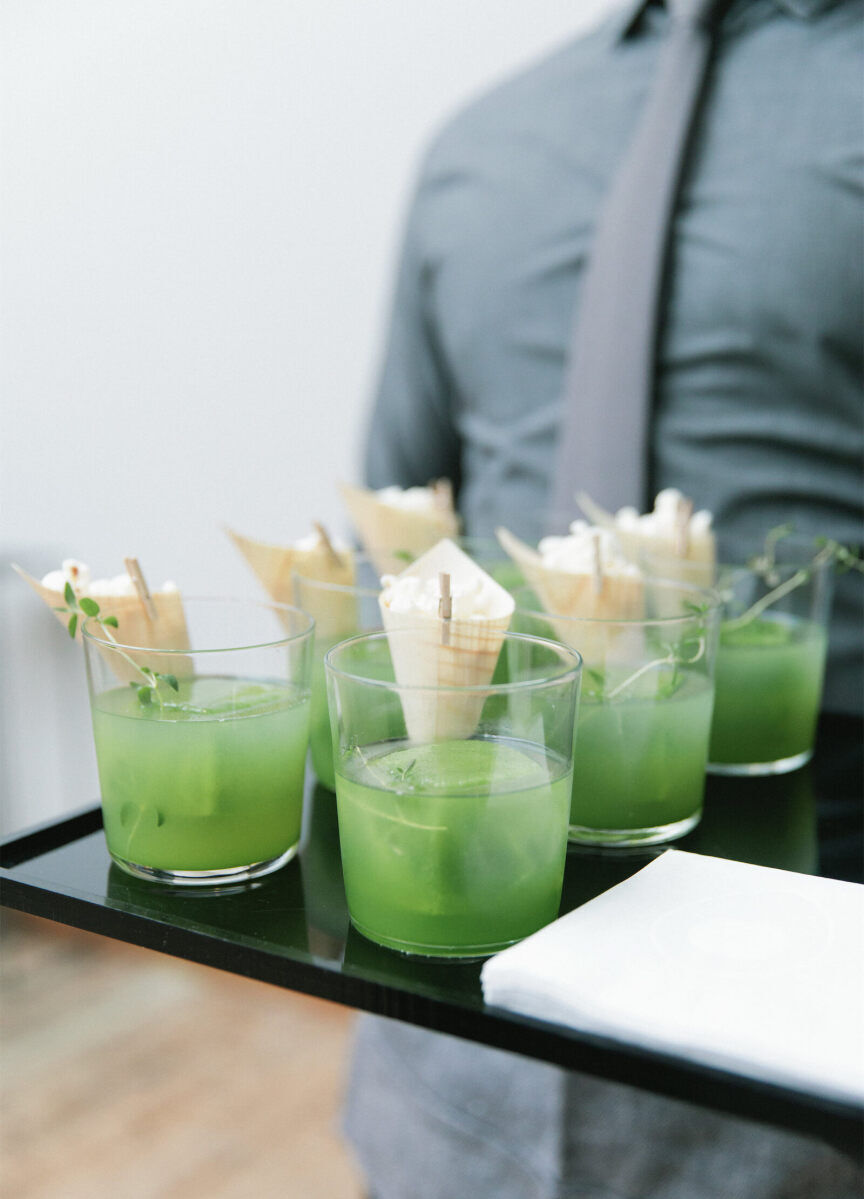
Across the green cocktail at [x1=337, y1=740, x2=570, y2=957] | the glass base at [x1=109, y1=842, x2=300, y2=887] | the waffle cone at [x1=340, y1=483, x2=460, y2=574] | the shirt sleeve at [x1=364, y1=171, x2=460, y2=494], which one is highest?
the shirt sleeve at [x1=364, y1=171, x2=460, y2=494]

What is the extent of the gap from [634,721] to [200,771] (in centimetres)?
26

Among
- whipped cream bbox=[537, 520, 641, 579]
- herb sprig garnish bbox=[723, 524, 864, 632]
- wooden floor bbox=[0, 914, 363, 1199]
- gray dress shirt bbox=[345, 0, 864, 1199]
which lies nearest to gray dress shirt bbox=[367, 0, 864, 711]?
gray dress shirt bbox=[345, 0, 864, 1199]

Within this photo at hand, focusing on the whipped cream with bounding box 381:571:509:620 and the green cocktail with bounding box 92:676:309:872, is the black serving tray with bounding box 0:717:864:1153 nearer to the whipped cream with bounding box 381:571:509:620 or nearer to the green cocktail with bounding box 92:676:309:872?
the green cocktail with bounding box 92:676:309:872

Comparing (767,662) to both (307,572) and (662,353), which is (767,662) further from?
(662,353)

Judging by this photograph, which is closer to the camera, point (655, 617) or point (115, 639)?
point (115, 639)

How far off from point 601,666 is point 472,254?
3.13 feet

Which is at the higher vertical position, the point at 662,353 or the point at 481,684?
the point at 662,353

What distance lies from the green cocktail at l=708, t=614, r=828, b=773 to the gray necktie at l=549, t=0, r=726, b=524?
437 mm

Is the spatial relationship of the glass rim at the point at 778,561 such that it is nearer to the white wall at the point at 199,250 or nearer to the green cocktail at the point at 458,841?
the green cocktail at the point at 458,841

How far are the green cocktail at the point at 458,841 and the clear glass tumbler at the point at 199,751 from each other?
0.33ft

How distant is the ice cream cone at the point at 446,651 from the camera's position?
579mm

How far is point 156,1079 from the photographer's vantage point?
218 centimetres

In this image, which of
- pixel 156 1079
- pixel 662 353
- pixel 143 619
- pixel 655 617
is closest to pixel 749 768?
pixel 655 617

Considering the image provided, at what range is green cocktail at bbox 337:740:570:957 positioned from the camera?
0.57 m
